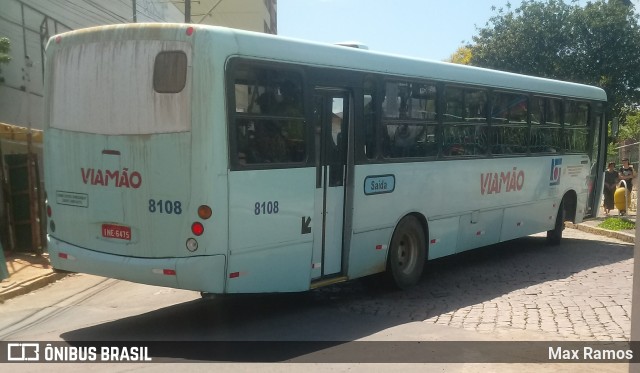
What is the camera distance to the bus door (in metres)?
8.15

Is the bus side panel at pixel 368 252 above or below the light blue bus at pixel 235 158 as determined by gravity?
below

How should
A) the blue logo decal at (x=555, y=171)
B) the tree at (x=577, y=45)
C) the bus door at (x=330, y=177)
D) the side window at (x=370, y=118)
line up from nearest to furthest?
the bus door at (x=330, y=177) < the side window at (x=370, y=118) < the blue logo decal at (x=555, y=171) < the tree at (x=577, y=45)

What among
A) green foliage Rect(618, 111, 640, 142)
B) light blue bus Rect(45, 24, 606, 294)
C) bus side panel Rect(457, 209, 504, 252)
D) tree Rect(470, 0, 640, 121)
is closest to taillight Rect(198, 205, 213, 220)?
light blue bus Rect(45, 24, 606, 294)

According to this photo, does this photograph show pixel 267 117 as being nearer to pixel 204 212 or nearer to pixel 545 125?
pixel 204 212

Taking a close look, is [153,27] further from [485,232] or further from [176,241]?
[485,232]

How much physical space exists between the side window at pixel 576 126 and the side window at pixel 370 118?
6.33m

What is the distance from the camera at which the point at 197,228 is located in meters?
6.87

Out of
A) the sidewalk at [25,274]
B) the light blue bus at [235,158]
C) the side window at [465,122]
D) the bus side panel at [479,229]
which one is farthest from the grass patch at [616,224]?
the sidewalk at [25,274]

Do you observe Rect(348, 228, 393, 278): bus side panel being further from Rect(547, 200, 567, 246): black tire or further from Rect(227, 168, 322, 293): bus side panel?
Rect(547, 200, 567, 246): black tire

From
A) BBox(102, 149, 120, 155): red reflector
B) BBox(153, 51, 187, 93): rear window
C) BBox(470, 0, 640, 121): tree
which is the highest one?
BBox(470, 0, 640, 121): tree

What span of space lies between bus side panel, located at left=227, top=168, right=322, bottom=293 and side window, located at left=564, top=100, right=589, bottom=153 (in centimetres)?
784

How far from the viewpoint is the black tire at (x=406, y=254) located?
9.58 meters

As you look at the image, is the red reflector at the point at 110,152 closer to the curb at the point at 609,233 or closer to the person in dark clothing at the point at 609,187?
the curb at the point at 609,233

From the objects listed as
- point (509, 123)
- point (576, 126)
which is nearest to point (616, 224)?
point (576, 126)
